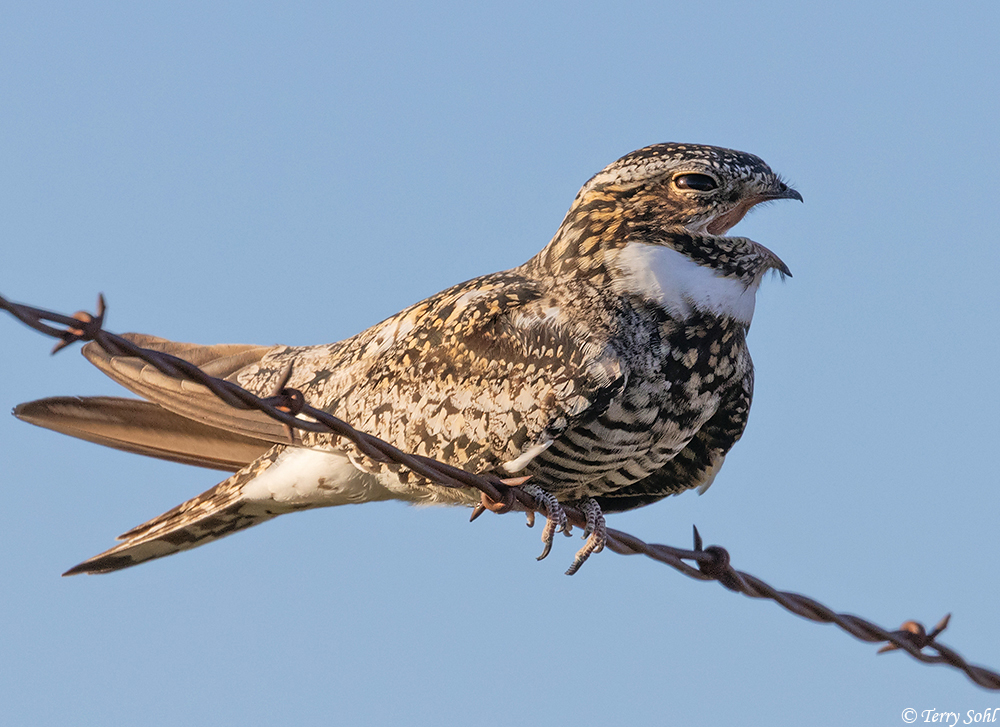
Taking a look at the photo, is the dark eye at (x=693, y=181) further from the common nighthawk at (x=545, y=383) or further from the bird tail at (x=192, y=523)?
the bird tail at (x=192, y=523)

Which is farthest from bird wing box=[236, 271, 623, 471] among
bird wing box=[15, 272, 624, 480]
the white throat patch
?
the white throat patch

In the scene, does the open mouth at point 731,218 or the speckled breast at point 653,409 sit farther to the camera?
the open mouth at point 731,218

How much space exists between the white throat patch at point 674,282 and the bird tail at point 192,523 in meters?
1.47

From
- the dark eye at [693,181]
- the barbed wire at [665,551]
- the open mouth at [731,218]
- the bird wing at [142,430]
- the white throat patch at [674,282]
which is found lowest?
the barbed wire at [665,551]

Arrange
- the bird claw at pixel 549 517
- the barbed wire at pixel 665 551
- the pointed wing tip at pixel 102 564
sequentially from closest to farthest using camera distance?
the barbed wire at pixel 665 551, the bird claw at pixel 549 517, the pointed wing tip at pixel 102 564

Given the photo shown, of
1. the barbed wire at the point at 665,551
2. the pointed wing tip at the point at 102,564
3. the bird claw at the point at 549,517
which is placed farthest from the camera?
the pointed wing tip at the point at 102,564

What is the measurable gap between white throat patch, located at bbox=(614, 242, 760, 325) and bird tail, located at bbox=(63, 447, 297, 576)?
147cm

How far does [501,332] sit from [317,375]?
933mm

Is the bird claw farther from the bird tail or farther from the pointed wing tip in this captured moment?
the pointed wing tip

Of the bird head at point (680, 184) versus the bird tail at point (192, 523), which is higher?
the bird head at point (680, 184)

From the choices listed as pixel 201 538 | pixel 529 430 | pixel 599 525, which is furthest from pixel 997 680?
pixel 201 538

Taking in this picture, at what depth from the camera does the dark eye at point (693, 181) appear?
4434mm

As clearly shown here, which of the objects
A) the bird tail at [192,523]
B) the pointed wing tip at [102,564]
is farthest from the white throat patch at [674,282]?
the pointed wing tip at [102,564]

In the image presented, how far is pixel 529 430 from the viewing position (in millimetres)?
4027
